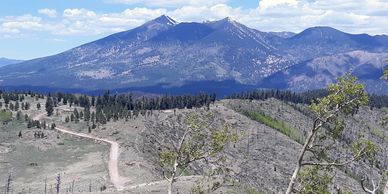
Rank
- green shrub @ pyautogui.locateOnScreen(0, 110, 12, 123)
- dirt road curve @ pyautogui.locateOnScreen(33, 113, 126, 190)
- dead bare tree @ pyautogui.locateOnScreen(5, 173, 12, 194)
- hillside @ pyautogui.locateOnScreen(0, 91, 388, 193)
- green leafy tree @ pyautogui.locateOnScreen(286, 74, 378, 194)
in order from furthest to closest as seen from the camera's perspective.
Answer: green shrub @ pyautogui.locateOnScreen(0, 110, 12, 123), hillside @ pyautogui.locateOnScreen(0, 91, 388, 193), dirt road curve @ pyautogui.locateOnScreen(33, 113, 126, 190), dead bare tree @ pyautogui.locateOnScreen(5, 173, 12, 194), green leafy tree @ pyautogui.locateOnScreen(286, 74, 378, 194)

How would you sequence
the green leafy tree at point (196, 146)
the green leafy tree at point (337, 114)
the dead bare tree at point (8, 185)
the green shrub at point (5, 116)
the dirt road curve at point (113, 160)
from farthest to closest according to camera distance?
1. the green shrub at point (5, 116)
2. the dirt road curve at point (113, 160)
3. the dead bare tree at point (8, 185)
4. the green leafy tree at point (196, 146)
5. the green leafy tree at point (337, 114)

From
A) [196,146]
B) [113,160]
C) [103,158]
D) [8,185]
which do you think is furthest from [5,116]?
[196,146]

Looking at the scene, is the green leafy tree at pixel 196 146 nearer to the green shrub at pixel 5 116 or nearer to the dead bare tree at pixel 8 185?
the dead bare tree at pixel 8 185

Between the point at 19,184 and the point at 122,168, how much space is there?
19.6m

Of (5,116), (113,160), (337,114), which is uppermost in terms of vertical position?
(337,114)

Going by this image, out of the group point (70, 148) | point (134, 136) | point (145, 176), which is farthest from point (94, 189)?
point (134, 136)

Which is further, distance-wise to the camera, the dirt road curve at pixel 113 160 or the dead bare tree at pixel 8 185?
the dirt road curve at pixel 113 160

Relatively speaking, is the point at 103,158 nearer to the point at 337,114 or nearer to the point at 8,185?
the point at 8,185

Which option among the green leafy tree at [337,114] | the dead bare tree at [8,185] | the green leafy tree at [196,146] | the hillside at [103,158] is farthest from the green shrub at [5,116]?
the green leafy tree at [337,114]

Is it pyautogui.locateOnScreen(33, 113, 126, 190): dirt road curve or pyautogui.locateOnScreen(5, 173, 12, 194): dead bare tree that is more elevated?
pyautogui.locateOnScreen(33, 113, 126, 190): dirt road curve

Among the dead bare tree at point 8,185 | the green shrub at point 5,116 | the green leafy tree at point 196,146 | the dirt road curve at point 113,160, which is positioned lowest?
the dead bare tree at point 8,185

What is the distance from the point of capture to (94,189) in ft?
282

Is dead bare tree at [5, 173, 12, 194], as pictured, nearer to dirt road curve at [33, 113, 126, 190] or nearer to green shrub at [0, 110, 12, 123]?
dirt road curve at [33, 113, 126, 190]

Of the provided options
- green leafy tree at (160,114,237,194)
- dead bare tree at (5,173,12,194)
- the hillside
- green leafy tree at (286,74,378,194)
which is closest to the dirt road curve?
the hillside
